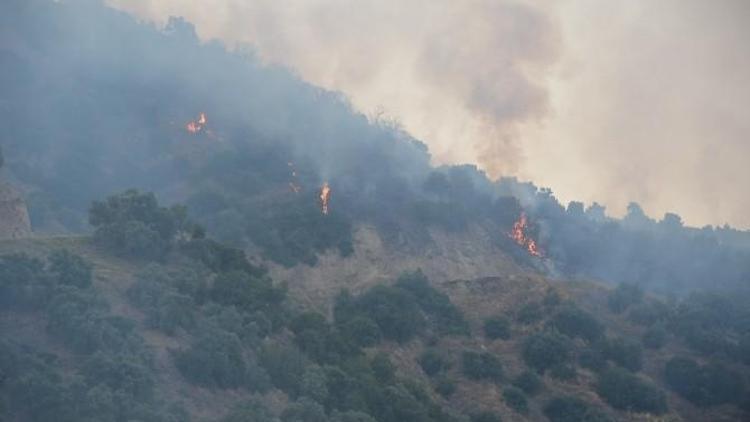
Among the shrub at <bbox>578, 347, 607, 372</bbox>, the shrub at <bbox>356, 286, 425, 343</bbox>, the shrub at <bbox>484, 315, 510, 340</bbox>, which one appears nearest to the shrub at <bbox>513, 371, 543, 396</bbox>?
the shrub at <bbox>578, 347, 607, 372</bbox>

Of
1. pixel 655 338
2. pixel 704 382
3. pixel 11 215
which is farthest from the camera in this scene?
pixel 655 338

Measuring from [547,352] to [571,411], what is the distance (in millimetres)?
7214

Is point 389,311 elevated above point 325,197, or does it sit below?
below

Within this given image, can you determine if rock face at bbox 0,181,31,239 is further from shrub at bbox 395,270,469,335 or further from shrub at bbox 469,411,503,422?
shrub at bbox 469,411,503,422

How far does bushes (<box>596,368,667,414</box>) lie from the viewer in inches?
2562

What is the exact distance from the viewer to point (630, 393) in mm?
65438

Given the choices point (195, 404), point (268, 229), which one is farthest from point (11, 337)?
point (268, 229)

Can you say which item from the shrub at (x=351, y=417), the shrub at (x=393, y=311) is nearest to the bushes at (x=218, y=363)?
the shrub at (x=351, y=417)

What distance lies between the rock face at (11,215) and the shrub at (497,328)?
131ft

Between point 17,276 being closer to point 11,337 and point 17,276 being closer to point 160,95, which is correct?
point 11,337

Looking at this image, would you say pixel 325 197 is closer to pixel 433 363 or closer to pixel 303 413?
pixel 433 363

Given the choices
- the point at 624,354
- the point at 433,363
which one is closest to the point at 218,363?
the point at 433,363

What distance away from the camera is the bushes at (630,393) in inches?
2562

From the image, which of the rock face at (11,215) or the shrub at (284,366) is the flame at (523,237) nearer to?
the shrub at (284,366)
